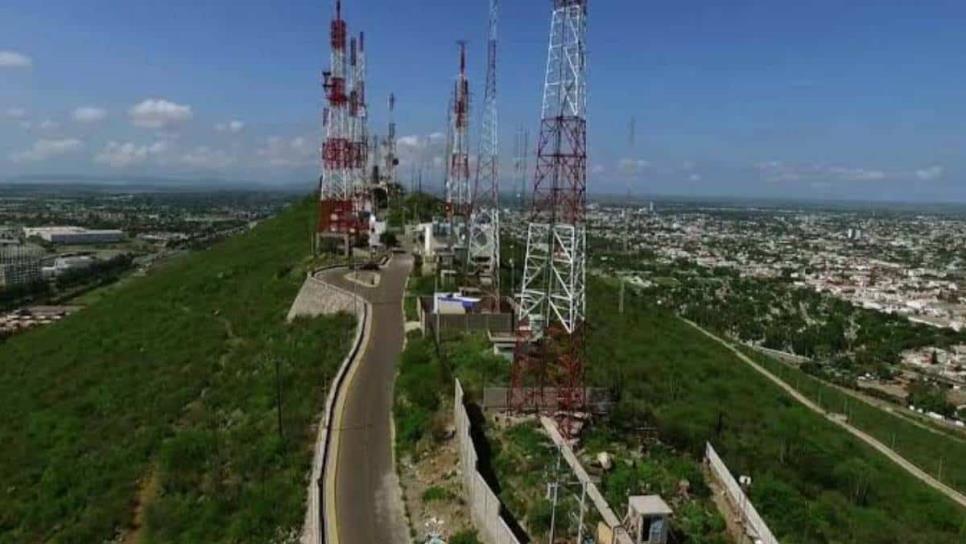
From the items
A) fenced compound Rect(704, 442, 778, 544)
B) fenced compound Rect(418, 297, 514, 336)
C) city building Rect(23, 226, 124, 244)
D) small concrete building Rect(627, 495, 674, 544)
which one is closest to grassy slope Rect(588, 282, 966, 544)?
fenced compound Rect(704, 442, 778, 544)

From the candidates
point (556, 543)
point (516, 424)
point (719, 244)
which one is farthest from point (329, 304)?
point (719, 244)

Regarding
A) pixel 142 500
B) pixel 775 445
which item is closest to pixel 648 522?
pixel 142 500

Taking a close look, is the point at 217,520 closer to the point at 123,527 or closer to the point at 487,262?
the point at 123,527

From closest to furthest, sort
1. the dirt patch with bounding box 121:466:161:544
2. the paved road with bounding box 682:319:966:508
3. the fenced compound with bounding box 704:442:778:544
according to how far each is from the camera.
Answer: the fenced compound with bounding box 704:442:778:544 < the dirt patch with bounding box 121:466:161:544 < the paved road with bounding box 682:319:966:508

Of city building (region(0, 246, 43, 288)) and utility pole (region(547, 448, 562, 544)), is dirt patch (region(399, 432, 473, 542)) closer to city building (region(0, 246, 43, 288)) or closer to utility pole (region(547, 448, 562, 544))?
utility pole (region(547, 448, 562, 544))

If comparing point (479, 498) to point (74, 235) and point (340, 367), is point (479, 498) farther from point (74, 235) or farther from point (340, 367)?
point (74, 235)

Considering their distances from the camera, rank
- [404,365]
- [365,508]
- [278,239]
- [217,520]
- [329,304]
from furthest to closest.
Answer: [278,239], [329,304], [404,365], [217,520], [365,508]

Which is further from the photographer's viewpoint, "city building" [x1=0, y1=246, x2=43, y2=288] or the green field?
"city building" [x1=0, y1=246, x2=43, y2=288]
